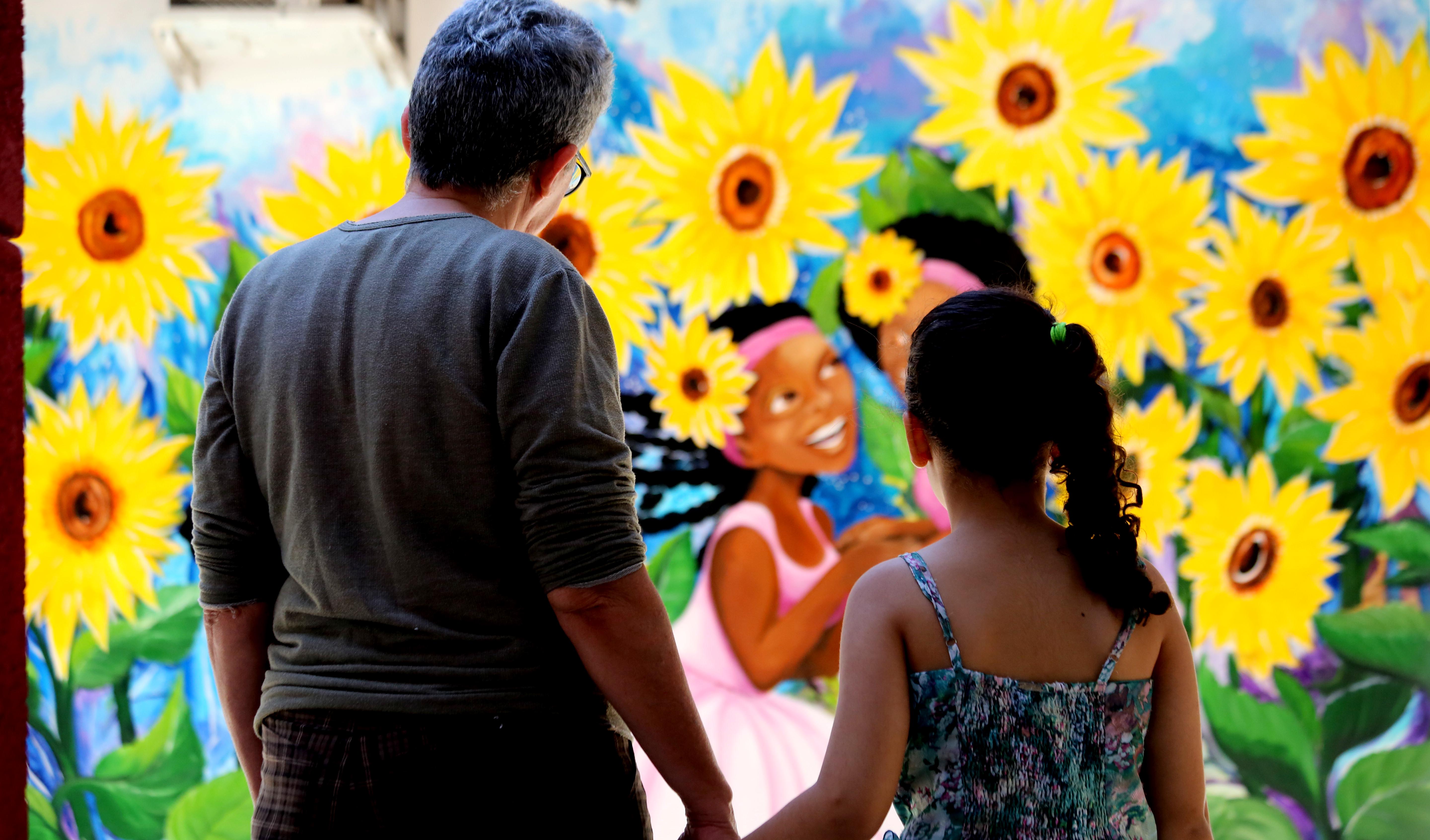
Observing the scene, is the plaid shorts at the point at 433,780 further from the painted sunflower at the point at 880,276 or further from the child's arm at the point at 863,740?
the painted sunflower at the point at 880,276

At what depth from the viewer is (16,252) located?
1.13 meters

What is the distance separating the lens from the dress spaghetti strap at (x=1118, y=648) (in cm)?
120

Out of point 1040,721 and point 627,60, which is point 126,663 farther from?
point 1040,721

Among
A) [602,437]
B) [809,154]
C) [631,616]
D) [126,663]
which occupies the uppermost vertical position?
[809,154]

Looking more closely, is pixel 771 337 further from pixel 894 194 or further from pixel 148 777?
pixel 148 777

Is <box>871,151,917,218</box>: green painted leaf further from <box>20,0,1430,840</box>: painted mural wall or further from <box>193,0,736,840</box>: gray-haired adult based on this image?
<box>193,0,736,840</box>: gray-haired adult

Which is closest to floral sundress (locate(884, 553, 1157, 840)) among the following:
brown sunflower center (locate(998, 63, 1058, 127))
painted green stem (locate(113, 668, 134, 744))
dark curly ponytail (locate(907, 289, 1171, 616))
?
dark curly ponytail (locate(907, 289, 1171, 616))

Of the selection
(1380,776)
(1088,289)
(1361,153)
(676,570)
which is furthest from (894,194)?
(1380,776)

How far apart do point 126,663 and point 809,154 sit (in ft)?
7.17

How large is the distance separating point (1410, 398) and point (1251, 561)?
1.92 feet

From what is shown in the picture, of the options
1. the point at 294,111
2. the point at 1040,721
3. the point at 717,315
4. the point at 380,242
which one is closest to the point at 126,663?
the point at 294,111

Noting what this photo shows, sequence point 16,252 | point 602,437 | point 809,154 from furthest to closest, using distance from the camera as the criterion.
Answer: point 809,154
point 16,252
point 602,437

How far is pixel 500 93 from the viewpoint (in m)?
1.11

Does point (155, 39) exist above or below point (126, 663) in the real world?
above
